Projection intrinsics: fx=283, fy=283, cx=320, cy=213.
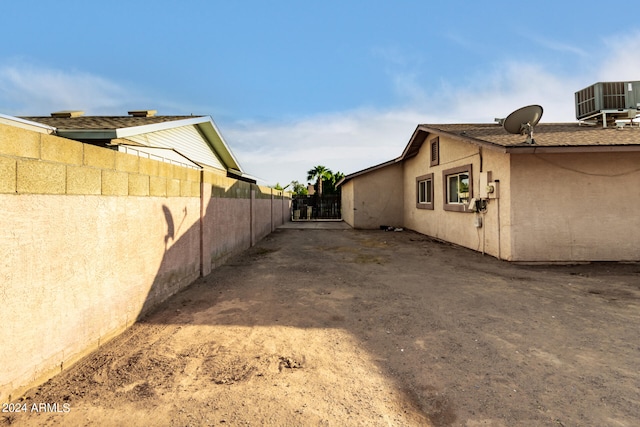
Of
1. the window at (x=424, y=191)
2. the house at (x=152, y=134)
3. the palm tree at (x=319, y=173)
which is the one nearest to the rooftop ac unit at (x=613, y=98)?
the window at (x=424, y=191)

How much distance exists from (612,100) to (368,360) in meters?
14.1

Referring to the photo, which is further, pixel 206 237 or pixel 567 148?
pixel 567 148

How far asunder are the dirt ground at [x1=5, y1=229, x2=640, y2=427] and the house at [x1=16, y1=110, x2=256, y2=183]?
5.59 metres

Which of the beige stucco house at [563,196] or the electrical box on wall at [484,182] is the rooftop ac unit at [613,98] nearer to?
the beige stucco house at [563,196]

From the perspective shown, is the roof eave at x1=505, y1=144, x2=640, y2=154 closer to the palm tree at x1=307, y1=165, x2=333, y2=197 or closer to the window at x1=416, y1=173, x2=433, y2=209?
the window at x1=416, y1=173, x2=433, y2=209

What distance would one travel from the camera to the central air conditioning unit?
33.9 feet

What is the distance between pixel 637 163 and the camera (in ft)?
24.3

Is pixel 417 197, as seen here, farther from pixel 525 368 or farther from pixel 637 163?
pixel 525 368

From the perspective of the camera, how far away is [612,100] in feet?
34.6

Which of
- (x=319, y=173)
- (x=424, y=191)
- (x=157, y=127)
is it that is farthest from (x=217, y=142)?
(x=319, y=173)

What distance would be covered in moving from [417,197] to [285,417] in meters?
13.8

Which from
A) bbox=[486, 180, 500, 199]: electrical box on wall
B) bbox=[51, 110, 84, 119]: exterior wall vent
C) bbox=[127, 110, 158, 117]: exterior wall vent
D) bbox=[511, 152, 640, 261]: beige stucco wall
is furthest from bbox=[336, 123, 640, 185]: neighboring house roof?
bbox=[51, 110, 84, 119]: exterior wall vent

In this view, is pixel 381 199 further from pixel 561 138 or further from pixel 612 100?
pixel 612 100

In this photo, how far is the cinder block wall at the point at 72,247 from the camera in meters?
2.22
